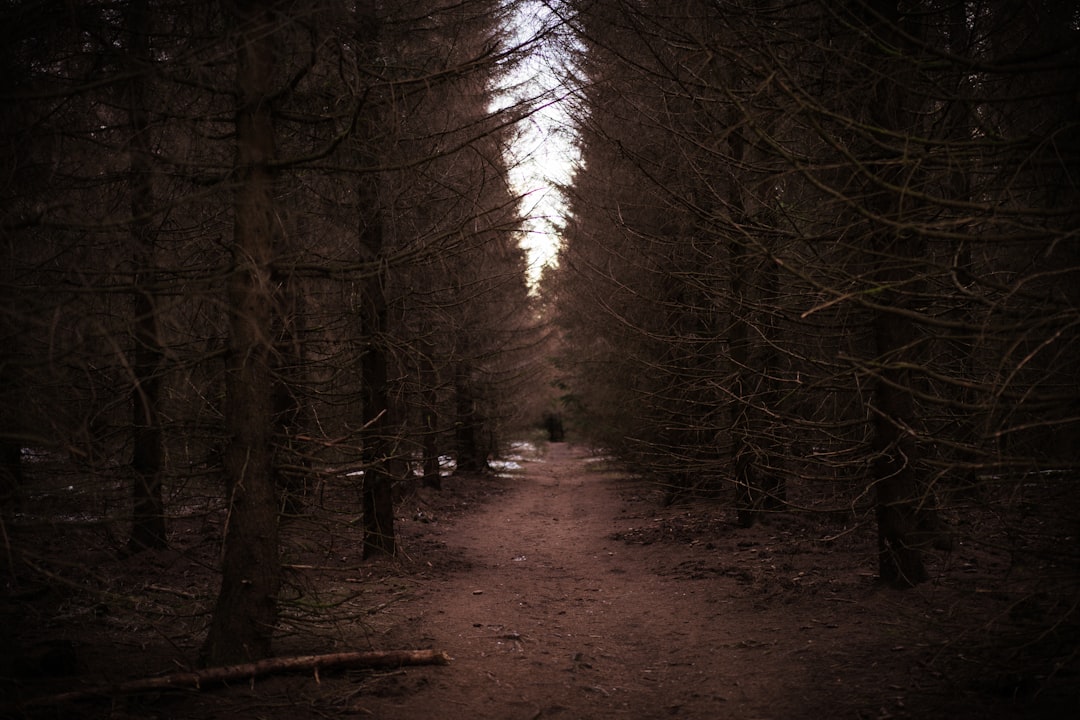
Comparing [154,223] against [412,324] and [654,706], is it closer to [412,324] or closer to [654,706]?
[412,324]

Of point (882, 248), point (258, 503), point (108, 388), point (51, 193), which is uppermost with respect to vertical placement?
point (51, 193)

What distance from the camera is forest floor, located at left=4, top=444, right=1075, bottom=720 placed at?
Result: 4637 millimetres

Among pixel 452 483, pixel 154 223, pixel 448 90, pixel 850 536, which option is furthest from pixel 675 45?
pixel 452 483

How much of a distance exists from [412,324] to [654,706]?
810 centimetres

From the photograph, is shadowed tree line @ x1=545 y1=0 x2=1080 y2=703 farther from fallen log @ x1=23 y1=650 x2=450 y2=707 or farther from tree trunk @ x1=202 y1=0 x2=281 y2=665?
fallen log @ x1=23 y1=650 x2=450 y2=707

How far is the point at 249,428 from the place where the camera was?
5074 millimetres

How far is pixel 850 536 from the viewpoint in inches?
370

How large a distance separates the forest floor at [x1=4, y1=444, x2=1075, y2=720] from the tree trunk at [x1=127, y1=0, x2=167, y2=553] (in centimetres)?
138

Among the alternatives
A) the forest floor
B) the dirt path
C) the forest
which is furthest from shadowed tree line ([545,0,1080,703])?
the dirt path

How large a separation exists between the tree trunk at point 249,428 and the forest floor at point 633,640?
1.17 ft

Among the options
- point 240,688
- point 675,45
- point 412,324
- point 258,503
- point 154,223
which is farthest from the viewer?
point 412,324

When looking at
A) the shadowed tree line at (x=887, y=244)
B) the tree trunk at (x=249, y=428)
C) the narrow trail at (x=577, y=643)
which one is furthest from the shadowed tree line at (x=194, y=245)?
the shadowed tree line at (x=887, y=244)

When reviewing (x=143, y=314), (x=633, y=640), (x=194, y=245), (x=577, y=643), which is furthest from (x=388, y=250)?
(x=633, y=640)

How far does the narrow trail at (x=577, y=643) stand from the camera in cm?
498
